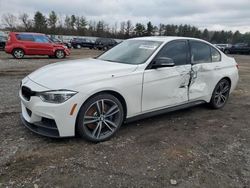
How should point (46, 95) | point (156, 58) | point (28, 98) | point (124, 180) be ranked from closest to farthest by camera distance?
point (124, 180) → point (46, 95) → point (28, 98) → point (156, 58)

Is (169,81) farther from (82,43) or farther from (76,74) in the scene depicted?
(82,43)

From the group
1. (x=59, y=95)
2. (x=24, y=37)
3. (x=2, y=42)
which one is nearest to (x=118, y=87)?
(x=59, y=95)

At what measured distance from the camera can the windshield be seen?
4555 mm

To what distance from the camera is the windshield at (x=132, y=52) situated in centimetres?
455

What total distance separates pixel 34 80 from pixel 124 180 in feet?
6.72

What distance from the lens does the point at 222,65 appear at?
588cm

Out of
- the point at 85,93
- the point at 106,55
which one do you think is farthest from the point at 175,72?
the point at 85,93

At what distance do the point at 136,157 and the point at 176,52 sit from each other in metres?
2.33

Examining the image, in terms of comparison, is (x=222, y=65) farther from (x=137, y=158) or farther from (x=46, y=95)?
(x=46, y=95)

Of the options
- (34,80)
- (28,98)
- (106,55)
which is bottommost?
(28,98)

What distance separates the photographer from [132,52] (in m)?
4.81

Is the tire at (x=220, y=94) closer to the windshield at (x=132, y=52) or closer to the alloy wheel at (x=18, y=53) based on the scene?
the windshield at (x=132, y=52)

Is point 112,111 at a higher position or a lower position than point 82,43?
lower

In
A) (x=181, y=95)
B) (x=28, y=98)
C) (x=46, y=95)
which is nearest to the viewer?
(x=46, y=95)
